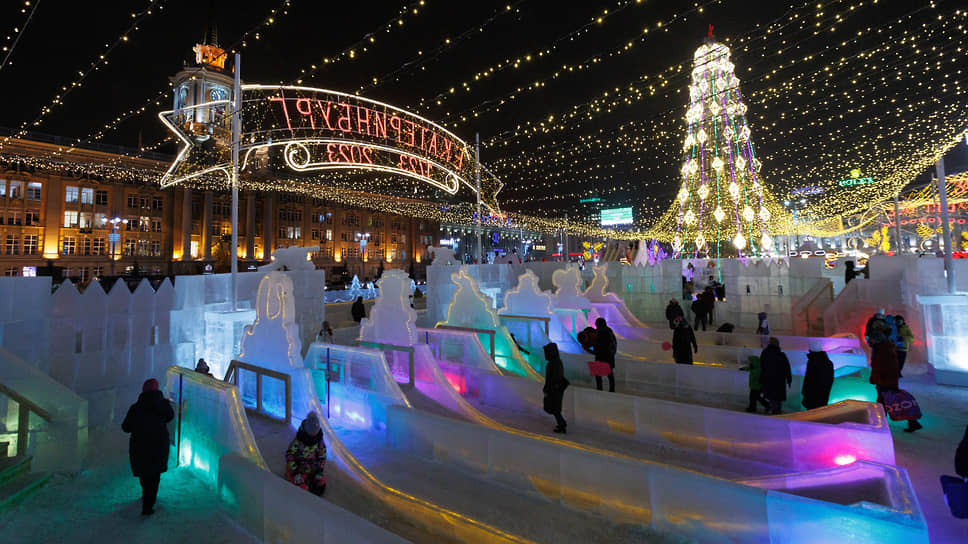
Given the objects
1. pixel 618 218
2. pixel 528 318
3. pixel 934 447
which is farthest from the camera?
pixel 618 218

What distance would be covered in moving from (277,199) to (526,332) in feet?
135

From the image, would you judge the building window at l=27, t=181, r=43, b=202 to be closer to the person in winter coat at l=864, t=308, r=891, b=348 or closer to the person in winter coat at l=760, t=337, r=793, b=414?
the person in winter coat at l=760, t=337, r=793, b=414

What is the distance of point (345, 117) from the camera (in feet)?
30.4

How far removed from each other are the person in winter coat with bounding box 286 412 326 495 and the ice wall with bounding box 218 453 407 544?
1.33 feet

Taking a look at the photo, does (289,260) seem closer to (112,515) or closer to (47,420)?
(47,420)

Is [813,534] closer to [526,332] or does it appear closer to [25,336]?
[526,332]

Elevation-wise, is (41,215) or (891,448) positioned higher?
(41,215)

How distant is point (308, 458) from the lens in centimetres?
405

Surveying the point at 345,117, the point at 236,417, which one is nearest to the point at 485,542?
the point at 236,417

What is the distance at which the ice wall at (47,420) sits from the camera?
14.4 feet

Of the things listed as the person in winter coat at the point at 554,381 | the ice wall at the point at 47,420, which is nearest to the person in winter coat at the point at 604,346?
the person in winter coat at the point at 554,381

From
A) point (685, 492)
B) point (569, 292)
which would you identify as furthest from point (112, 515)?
point (569, 292)

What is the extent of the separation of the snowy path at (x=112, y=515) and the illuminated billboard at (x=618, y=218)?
6543 cm

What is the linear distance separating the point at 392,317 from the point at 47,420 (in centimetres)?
464
